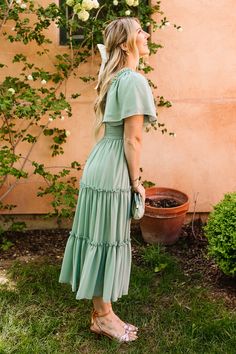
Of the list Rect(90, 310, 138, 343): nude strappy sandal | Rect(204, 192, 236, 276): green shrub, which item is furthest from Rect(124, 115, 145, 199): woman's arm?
Rect(204, 192, 236, 276): green shrub

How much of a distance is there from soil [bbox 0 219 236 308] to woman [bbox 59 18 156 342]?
1147mm

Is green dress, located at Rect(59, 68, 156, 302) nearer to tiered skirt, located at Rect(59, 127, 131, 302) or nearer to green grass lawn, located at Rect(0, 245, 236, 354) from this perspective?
tiered skirt, located at Rect(59, 127, 131, 302)

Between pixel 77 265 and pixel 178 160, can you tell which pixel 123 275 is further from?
pixel 178 160

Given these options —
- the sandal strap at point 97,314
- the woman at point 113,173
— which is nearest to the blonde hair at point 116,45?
the woman at point 113,173

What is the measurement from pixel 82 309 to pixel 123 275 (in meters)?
0.69

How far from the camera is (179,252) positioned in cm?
465

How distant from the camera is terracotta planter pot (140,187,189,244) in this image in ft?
15.1

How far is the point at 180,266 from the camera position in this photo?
14.3 ft

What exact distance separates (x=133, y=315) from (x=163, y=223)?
120cm

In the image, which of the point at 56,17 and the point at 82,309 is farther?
the point at 56,17

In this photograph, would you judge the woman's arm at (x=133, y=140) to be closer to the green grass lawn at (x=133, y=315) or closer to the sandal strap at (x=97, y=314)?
the sandal strap at (x=97, y=314)

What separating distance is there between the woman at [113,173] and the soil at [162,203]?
1.67m

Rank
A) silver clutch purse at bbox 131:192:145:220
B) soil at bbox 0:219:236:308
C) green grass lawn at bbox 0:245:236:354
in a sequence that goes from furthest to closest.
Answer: soil at bbox 0:219:236:308, green grass lawn at bbox 0:245:236:354, silver clutch purse at bbox 131:192:145:220

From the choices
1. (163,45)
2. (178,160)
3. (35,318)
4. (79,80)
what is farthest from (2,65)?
(35,318)
